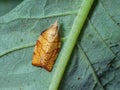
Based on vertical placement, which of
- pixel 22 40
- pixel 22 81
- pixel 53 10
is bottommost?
pixel 22 81

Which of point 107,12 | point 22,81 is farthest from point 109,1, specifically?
point 22,81

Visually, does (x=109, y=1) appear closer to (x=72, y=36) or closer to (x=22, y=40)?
(x=72, y=36)
